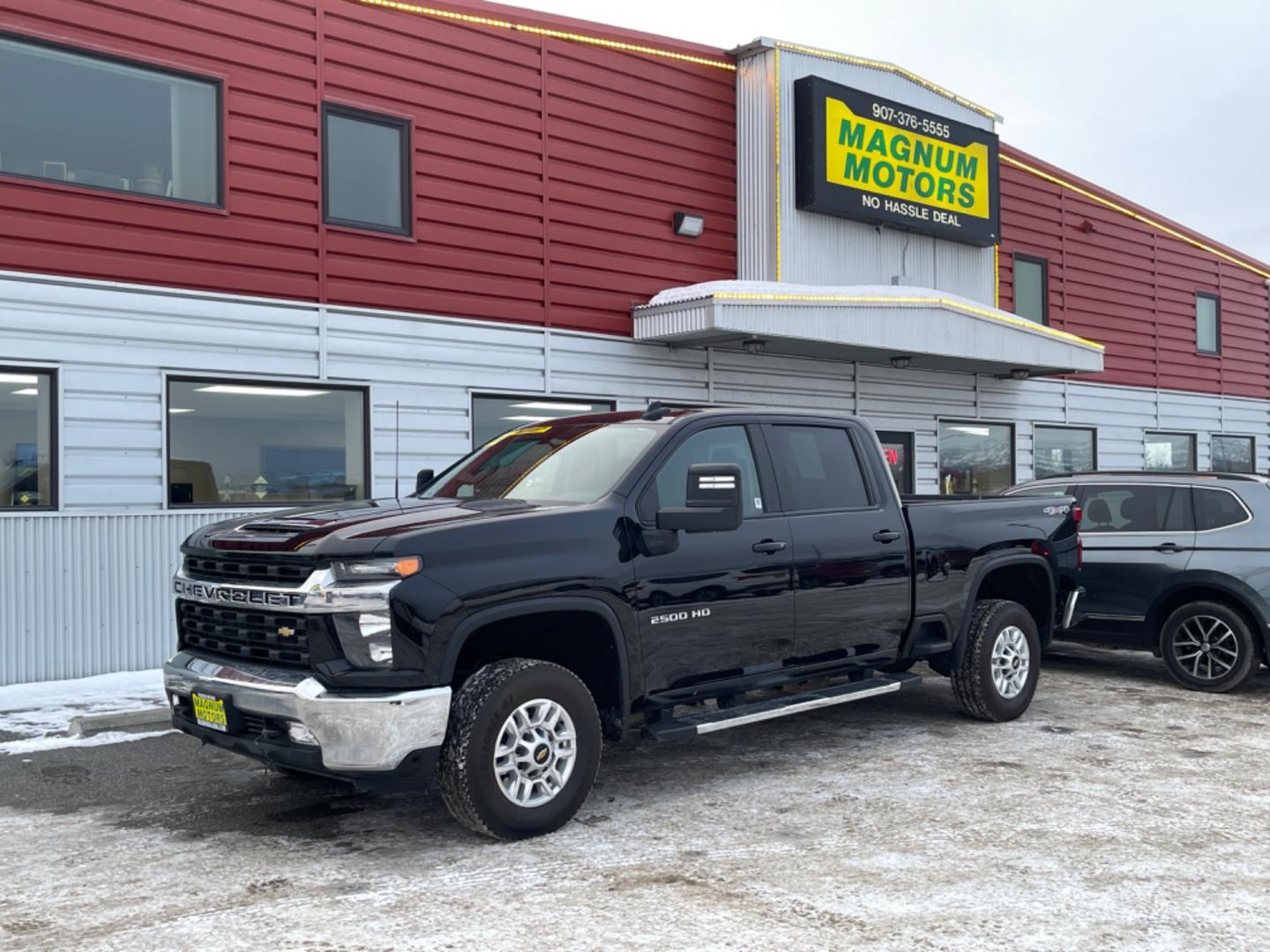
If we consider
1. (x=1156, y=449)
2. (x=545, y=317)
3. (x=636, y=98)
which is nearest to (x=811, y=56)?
(x=636, y=98)

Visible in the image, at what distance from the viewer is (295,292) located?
425 inches

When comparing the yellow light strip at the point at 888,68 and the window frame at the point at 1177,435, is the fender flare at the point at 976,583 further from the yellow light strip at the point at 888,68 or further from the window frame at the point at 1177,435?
the window frame at the point at 1177,435

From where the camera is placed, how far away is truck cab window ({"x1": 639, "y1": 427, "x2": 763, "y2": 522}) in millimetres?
5859

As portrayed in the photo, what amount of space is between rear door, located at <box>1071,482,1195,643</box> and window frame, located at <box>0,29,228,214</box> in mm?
7948

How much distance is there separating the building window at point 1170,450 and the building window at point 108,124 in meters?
16.6

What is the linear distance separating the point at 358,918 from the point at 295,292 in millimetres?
7636

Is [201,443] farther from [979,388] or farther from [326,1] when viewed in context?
[979,388]

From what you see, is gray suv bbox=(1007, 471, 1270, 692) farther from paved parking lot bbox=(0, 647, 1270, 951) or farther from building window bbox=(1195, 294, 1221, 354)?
building window bbox=(1195, 294, 1221, 354)

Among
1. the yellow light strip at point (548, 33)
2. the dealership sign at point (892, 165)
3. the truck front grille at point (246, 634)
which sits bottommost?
the truck front grille at point (246, 634)

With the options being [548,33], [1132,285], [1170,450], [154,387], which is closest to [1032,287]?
[1132,285]

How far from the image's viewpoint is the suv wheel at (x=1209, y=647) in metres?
8.62

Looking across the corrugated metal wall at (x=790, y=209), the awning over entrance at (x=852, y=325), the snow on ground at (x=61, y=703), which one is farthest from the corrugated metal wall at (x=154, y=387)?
the corrugated metal wall at (x=790, y=209)

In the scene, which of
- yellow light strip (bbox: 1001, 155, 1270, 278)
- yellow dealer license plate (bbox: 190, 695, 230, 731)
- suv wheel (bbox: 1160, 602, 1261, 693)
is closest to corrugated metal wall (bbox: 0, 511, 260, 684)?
yellow dealer license plate (bbox: 190, 695, 230, 731)

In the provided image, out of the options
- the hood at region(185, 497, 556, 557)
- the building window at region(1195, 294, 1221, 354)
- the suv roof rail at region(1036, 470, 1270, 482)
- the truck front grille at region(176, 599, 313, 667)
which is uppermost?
the building window at region(1195, 294, 1221, 354)
